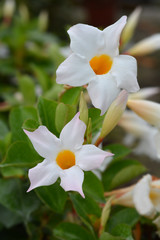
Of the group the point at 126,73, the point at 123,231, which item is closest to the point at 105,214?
the point at 123,231

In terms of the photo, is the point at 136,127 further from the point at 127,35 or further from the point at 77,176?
the point at 77,176

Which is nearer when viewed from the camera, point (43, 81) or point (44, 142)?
point (44, 142)

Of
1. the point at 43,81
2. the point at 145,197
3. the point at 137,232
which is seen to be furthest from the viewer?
the point at 43,81

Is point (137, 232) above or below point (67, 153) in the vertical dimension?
below

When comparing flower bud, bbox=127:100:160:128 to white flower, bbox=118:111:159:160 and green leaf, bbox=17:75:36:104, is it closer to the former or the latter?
white flower, bbox=118:111:159:160

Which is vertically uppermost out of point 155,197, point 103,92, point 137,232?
→ point 103,92

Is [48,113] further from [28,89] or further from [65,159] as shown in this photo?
[28,89]

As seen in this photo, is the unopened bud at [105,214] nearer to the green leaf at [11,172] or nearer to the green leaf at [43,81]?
the green leaf at [11,172]

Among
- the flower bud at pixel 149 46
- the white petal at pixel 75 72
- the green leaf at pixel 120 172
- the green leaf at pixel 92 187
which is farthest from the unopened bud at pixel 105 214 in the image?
the flower bud at pixel 149 46
